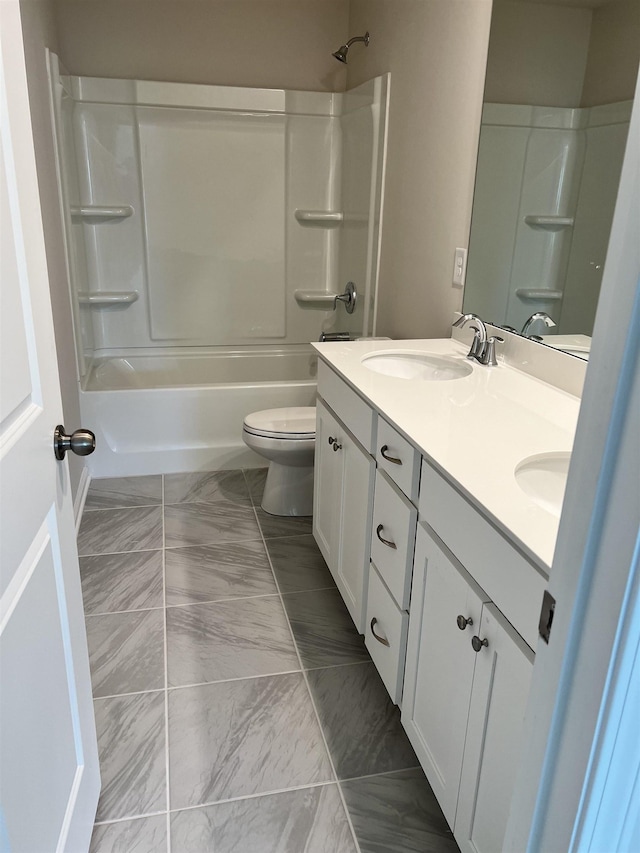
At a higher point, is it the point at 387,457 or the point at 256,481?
the point at 387,457

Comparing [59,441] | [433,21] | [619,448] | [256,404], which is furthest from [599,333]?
[256,404]

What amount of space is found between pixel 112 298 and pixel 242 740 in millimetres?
2578

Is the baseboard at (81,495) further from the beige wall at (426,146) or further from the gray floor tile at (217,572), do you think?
the beige wall at (426,146)

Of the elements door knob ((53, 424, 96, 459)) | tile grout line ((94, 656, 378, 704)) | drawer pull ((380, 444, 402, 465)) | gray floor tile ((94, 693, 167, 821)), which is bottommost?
gray floor tile ((94, 693, 167, 821))

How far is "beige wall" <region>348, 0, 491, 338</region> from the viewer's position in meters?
2.17

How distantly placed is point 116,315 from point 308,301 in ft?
3.61

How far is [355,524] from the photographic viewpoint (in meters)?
1.90

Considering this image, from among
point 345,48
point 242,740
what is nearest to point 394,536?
point 242,740

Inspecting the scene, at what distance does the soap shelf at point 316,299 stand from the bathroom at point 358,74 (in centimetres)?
15

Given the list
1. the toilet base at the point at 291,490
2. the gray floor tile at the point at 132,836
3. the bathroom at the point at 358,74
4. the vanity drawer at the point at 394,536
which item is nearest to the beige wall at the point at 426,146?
the bathroom at the point at 358,74

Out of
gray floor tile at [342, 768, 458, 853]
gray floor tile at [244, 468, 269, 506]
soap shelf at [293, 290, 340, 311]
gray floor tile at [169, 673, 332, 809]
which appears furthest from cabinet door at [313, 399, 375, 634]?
soap shelf at [293, 290, 340, 311]

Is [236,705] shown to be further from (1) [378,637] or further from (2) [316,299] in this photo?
(2) [316,299]

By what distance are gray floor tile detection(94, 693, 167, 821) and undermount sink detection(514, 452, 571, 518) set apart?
43.5 inches

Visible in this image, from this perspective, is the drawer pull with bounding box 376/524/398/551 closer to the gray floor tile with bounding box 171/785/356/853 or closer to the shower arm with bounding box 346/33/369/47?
the gray floor tile with bounding box 171/785/356/853
